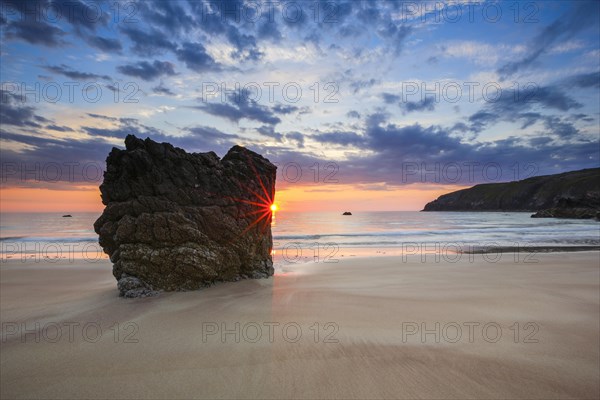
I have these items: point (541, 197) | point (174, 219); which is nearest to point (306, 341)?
point (174, 219)

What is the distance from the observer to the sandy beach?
346 cm

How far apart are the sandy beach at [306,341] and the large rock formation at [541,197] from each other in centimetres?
6776

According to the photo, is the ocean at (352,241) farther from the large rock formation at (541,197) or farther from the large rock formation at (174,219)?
the large rock formation at (541,197)

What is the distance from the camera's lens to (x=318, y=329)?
195 inches

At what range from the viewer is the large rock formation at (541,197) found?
7007 centimetres

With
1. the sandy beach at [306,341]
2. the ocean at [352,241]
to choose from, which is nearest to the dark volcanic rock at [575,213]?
the ocean at [352,241]

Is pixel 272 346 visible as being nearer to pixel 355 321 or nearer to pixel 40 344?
pixel 355 321

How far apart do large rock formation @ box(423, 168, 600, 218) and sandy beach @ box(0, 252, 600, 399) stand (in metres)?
67.8

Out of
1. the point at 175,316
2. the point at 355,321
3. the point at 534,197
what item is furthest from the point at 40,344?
the point at 534,197

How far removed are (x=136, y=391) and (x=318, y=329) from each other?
2.57 meters

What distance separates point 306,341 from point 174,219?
4205 mm

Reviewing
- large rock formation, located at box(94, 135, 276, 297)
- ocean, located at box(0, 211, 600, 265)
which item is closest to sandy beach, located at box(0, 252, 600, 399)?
large rock formation, located at box(94, 135, 276, 297)

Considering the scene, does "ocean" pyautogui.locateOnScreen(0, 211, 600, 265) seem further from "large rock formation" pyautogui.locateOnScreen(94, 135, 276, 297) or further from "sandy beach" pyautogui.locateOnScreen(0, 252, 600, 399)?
"sandy beach" pyautogui.locateOnScreen(0, 252, 600, 399)

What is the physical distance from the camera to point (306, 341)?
4.49m
